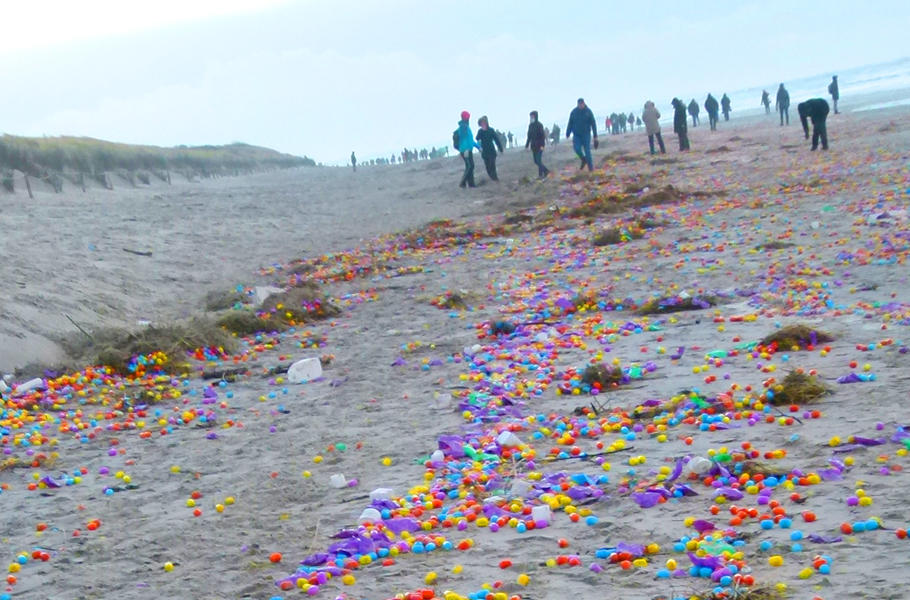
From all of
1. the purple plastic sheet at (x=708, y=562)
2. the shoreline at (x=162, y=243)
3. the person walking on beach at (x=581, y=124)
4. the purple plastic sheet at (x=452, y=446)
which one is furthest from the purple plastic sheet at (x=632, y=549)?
the person walking on beach at (x=581, y=124)

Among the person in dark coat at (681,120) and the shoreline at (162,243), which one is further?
the person in dark coat at (681,120)

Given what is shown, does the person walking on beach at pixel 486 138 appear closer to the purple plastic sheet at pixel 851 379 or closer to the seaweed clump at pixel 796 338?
the seaweed clump at pixel 796 338

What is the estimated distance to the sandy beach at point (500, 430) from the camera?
387 cm

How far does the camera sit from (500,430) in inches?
233

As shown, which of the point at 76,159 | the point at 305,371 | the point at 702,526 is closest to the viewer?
the point at 702,526

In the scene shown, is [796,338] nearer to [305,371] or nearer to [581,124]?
[305,371]

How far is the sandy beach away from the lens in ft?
12.7

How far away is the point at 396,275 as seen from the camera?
1330cm

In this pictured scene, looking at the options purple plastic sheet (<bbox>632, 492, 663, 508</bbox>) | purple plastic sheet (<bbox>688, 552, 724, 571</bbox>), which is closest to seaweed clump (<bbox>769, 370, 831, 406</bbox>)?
purple plastic sheet (<bbox>632, 492, 663, 508</bbox>)

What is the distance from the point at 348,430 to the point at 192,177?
5732 cm

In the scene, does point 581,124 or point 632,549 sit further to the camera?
point 581,124

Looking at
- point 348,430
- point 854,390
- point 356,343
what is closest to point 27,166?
point 356,343

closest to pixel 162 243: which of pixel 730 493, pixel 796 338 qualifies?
pixel 796 338

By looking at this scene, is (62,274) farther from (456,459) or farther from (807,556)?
(807,556)
